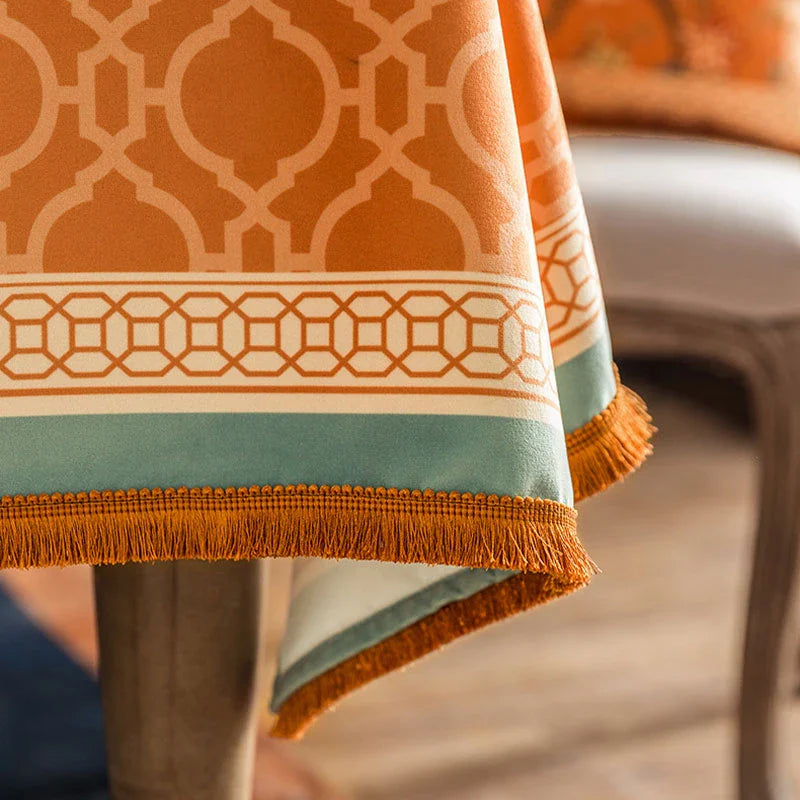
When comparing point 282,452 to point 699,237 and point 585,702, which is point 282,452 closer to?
point 699,237

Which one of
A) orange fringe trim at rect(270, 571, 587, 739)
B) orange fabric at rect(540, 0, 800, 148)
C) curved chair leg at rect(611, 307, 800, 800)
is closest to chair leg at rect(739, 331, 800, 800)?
curved chair leg at rect(611, 307, 800, 800)

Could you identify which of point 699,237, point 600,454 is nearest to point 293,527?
point 600,454

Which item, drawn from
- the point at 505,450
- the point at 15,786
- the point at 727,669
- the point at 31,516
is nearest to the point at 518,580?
the point at 505,450

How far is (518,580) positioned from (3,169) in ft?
0.80

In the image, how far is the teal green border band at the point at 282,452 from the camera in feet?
1.19

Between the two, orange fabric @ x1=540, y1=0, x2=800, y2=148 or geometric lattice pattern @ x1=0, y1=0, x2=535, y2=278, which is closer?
geometric lattice pattern @ x1=0, y1=0, x2=535, y2=278

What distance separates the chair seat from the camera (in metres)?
0.69

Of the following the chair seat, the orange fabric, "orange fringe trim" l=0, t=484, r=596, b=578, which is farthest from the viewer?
the orange fabric

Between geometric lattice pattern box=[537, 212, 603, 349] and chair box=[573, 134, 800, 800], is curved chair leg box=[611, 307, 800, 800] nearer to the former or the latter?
chair box=[573, 134, 800, 800]

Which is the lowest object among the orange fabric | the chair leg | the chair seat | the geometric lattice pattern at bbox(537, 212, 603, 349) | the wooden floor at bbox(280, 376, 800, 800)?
the wooden floor at bbox(280, 376, 800, 800)

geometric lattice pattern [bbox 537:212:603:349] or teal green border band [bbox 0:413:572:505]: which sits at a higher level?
geometric lattice pattern [bbox 537:212:603:349]

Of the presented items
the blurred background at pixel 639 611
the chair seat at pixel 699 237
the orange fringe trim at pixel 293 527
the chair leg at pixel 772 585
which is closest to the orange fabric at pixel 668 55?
the blurred background at pixel 639 611

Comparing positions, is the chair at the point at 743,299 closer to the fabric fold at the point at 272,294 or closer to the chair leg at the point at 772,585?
the chair leg at the point at 772,585

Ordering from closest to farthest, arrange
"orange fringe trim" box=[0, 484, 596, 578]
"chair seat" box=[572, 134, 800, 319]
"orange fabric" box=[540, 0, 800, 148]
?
"orange fringe trim" box=[0, 484, 596, 578] → "chair seat" box=[572, 134, 800, 319] → "orange fabric" box=[540, 0, 800, 148]
